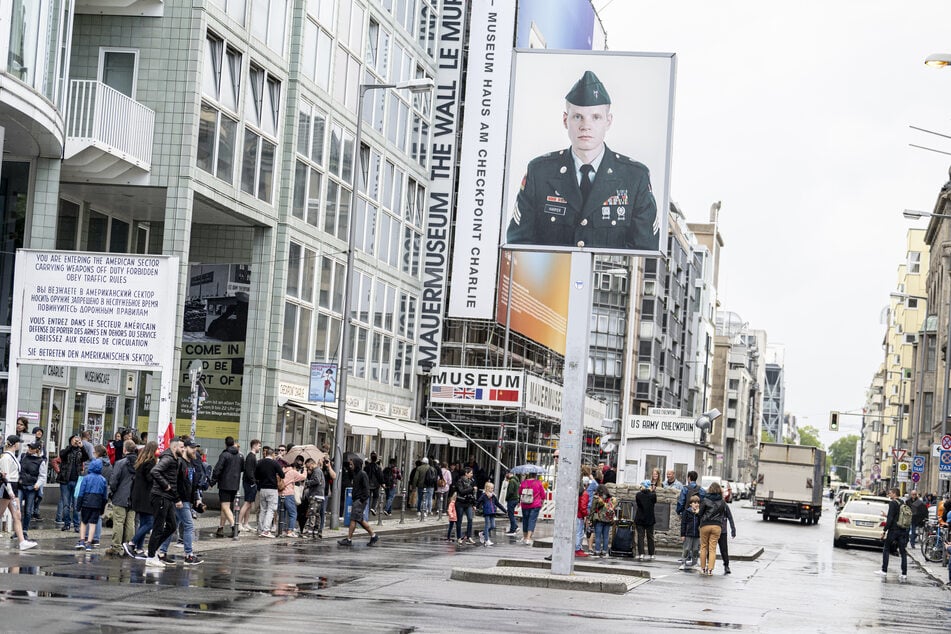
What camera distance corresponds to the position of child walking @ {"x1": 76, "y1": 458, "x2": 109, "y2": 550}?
69.9 ft

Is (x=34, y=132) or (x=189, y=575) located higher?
(x=34, y=132)

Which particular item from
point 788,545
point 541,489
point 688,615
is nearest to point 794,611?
point 688,615

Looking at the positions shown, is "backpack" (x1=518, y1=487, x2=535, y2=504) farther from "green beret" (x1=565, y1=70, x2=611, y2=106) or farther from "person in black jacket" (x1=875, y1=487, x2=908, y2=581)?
"green beret" (x1=565, y1=70, x2=611, y2=106)

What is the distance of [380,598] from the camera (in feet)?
55.3

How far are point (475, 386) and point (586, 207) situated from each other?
2962cm

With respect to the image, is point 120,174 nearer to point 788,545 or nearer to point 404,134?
point 404,134

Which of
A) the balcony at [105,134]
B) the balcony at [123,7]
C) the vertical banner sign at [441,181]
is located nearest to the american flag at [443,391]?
the vertical banner sign at [441,181]

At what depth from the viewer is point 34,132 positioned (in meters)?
25.7

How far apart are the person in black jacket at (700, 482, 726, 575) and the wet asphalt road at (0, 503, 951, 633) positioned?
1.89 feet

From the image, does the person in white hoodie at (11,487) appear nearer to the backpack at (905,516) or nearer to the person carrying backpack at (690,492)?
the person carrying backpack at (690,492)

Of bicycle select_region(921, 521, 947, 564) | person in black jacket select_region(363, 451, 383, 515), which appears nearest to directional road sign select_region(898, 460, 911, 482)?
bicycle select_region(921, 521, 947, 564)

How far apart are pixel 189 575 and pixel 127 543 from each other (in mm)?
2472

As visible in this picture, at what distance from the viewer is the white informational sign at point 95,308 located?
25531mm

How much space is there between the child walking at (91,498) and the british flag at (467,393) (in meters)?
29.4
